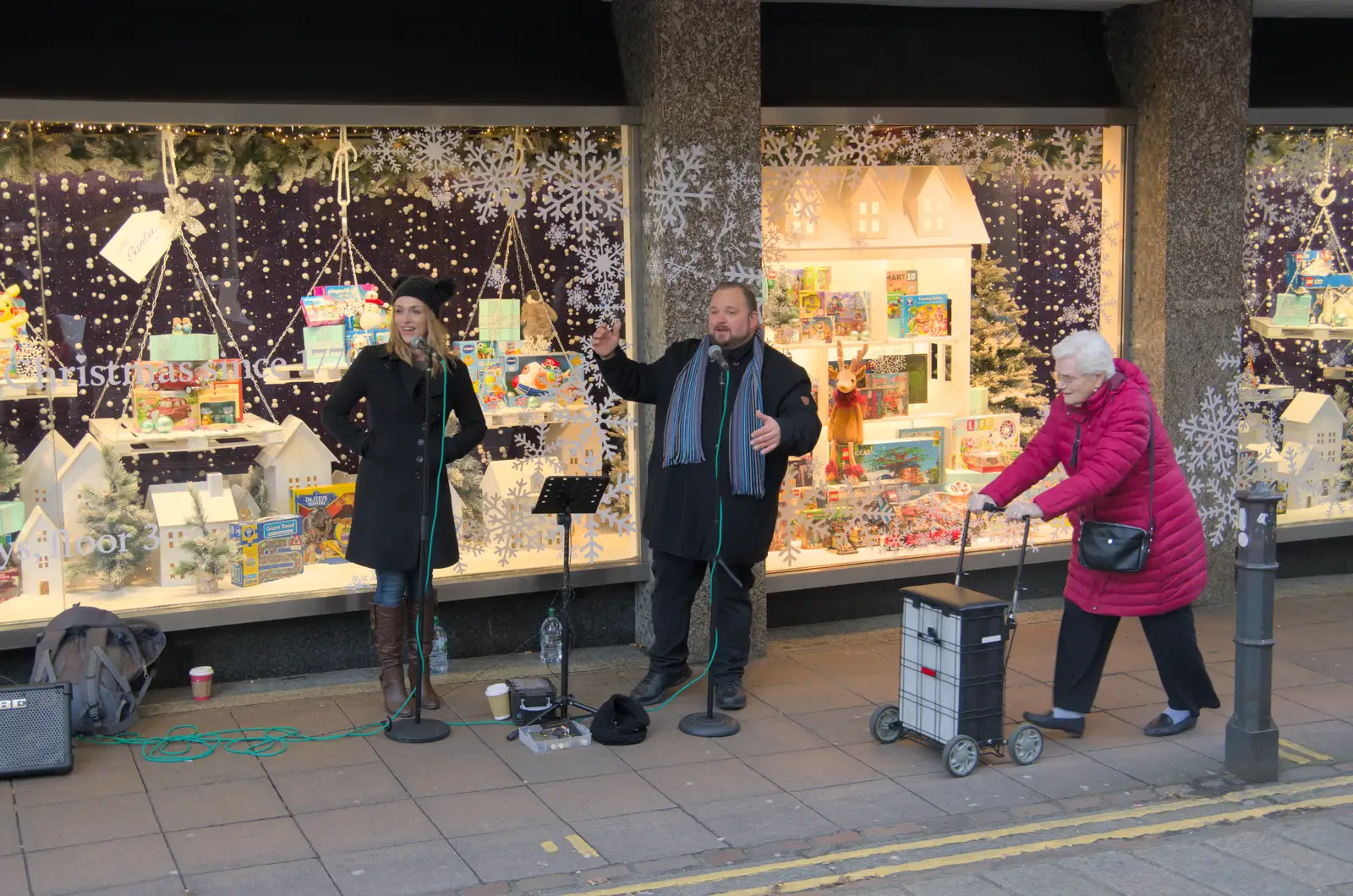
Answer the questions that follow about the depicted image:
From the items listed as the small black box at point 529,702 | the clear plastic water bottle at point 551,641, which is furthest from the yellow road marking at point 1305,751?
the clear plastic water bottle at point 551,641

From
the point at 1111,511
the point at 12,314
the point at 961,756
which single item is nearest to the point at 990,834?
the point at 961,756

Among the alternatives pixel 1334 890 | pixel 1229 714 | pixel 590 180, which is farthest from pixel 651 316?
pixel 1334 890

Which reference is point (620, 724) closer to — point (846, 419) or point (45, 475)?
point (846, 419)

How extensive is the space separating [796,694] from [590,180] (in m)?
2.89

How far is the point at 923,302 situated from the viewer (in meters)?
8.40

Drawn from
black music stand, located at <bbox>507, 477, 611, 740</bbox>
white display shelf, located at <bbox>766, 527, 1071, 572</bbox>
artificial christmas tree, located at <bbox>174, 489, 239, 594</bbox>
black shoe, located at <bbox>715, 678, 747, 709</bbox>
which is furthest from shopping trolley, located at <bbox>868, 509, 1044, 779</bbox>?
artificial christmas tree, located at <bbox>174, 489, 239, 594</bbox>

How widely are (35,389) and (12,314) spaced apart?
363 mm

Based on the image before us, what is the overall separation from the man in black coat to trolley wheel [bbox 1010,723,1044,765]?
135 centimetres

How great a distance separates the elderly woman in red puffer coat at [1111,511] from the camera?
5957 millimetres

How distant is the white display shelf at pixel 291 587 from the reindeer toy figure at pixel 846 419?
4.45 feet

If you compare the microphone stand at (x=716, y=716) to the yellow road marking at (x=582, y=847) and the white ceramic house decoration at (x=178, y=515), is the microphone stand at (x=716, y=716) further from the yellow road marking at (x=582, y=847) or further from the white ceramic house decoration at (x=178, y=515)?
the white ceramic house decoration at (x=178, y=515)

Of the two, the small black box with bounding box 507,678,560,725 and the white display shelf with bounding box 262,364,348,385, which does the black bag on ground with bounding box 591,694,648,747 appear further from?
the white display shelf with bounding box 262,364,348,385

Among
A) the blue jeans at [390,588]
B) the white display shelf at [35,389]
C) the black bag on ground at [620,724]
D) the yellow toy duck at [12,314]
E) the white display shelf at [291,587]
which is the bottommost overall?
the black bag on ground at [620,724]

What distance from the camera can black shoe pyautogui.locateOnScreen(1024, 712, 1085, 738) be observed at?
6.30 metres
